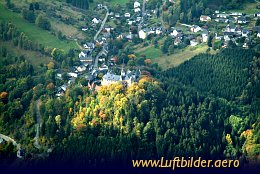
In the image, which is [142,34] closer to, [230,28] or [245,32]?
[230,28]

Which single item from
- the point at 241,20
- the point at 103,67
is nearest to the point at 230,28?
the point at 241,20

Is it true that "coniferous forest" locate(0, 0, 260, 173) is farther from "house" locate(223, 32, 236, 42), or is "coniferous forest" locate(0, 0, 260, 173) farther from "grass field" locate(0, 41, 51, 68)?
"house" locate(223, 32, 236, 42)

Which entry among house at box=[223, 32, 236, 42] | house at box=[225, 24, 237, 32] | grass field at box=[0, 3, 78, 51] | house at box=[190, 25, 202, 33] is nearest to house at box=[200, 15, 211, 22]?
house at box=[190, 25, 202, 33]

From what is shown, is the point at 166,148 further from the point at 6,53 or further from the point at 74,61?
the point at 6,53

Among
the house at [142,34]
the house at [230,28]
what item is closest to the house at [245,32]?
the house at [230,28]

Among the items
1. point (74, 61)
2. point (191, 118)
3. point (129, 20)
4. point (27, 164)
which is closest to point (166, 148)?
point (191, 118)

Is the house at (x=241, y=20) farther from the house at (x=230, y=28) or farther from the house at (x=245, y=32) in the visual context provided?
the house at (x=245, y=32)
